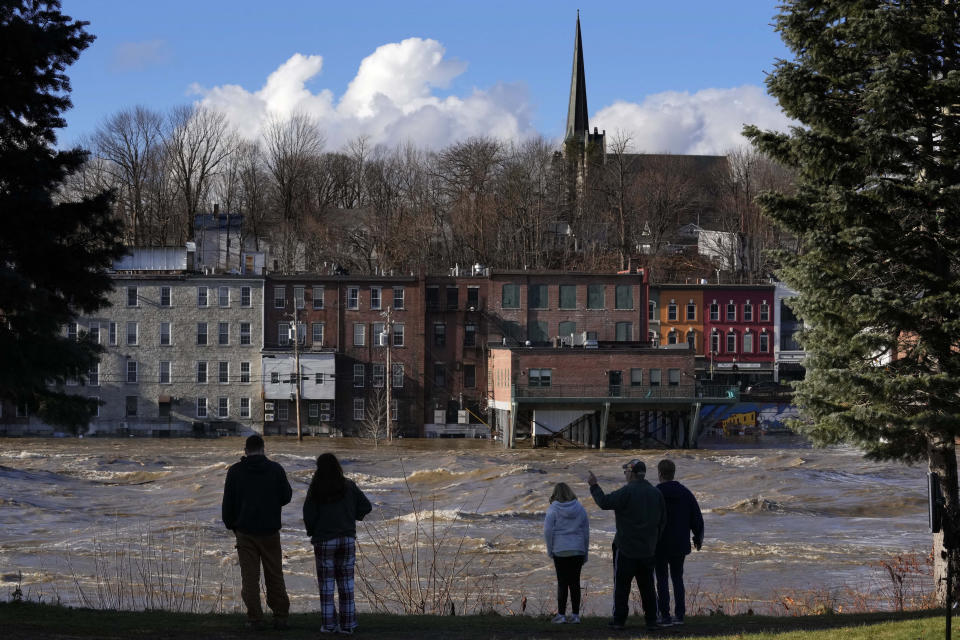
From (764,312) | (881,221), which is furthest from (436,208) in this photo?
(881,221)

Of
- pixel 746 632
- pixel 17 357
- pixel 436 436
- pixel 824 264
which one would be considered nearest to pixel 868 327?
pixel 824 264

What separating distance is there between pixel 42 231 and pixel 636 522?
8.49m

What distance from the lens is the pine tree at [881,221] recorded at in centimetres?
1823

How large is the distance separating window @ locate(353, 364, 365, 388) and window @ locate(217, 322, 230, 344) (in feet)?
27.4

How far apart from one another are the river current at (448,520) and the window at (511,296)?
32.3 feet

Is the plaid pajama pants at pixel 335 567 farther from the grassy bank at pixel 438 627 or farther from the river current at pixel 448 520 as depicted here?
the river current at pixel 448 520

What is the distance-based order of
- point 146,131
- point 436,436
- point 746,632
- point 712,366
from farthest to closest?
point 146,131, point 712,366, point 436,436, point 746,632

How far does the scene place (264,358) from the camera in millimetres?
72250

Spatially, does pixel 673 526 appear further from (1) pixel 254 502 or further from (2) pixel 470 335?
(2) pixel 470 335

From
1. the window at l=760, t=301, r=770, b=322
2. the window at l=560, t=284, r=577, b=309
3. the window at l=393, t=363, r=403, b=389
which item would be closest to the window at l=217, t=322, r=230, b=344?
the window at l=393, t=363, r=403, b=389

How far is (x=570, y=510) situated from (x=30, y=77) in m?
9.03

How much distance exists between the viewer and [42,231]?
15.0 meters

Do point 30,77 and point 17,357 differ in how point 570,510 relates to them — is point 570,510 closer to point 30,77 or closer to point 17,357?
point 17,357

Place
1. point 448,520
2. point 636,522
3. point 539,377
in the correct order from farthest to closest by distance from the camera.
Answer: point 539,377 < point 448,520 < point 636,522
